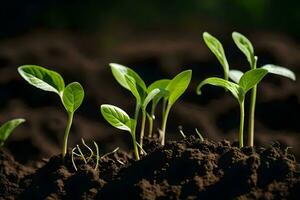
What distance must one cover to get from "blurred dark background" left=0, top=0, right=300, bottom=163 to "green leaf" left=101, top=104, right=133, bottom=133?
3.41ft

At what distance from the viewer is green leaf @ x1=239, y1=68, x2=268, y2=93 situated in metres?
1.81

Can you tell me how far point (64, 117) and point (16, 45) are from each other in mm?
999

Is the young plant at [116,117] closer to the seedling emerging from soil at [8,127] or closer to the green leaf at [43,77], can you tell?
the green leaf at [43,77]

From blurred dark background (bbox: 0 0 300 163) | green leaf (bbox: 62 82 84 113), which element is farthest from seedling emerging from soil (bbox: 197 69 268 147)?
blurred dark background (bbox: 0 0 300 163)

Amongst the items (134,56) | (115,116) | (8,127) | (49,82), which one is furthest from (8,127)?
(134,56)

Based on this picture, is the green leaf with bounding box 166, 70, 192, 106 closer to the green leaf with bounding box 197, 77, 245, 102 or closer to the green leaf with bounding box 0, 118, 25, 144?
the green leaf with bounding box 197, 77, 245, 102

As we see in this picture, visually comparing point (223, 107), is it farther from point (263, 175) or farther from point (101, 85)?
point (263, 175)

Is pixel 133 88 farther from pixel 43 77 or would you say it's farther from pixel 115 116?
pixel 43 77

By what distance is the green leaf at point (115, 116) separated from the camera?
183cm

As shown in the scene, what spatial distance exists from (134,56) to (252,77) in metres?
2.17

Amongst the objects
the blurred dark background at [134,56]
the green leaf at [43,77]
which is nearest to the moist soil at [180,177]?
the green leaf at [43,77]

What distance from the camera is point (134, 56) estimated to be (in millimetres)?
3963

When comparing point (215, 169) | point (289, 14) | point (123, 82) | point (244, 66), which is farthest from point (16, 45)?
point (215, 169)

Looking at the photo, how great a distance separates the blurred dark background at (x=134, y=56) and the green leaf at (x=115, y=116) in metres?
1.04
